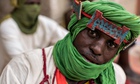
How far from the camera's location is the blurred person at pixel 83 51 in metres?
2.03

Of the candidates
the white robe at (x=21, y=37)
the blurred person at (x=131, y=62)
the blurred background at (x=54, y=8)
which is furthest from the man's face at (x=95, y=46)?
the blurred background at (x=54, y=8)

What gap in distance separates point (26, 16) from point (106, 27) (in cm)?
211

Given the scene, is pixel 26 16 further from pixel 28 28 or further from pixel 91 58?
pixel 91 58

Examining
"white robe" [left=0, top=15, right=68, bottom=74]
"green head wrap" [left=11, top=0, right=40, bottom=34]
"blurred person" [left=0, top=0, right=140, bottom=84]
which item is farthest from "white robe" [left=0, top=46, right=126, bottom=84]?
"green head wrap" [left=11, top=0, right=40, bottom=34]

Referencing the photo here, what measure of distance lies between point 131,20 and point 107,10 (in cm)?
15

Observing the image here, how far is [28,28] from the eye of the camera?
13.1 feet

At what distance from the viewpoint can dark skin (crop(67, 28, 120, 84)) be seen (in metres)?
2.04

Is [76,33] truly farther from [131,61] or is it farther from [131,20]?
[131,61]

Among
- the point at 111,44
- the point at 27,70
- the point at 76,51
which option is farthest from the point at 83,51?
the point at 27,70

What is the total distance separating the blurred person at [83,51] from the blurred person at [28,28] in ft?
5.34

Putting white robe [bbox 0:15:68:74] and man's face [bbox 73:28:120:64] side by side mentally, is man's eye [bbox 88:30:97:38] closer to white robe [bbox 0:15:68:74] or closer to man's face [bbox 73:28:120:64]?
man's face [bbox 73:28:120:64]

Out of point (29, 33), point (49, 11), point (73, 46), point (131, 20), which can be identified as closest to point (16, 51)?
point (29, 33)

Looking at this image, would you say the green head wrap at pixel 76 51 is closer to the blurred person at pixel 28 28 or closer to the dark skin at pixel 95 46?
the dark skin at pixel 95 46

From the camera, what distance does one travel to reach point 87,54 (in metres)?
2.05
